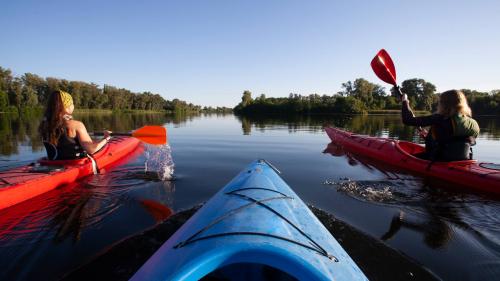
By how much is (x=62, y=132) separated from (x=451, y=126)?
24.7 feet

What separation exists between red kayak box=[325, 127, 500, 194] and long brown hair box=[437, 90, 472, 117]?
1.08 m

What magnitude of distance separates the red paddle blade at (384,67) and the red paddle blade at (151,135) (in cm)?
574

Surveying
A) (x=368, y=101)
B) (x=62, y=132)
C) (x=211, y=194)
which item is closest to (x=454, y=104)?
(x=211, y=194)

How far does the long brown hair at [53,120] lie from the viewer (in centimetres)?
524

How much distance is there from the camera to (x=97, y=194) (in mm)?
5027

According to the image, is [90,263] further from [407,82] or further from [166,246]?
[407,82]

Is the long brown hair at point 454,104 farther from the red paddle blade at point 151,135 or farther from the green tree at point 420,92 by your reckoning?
the green tree at point 420,92

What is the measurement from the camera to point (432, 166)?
21.0 ft

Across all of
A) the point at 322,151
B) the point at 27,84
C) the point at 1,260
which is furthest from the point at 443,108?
the point at 27,84

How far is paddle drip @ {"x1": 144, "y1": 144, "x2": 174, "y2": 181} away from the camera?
6.52 m

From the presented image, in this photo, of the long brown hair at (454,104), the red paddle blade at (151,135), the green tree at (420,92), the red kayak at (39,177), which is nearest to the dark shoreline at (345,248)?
the red kayak at (39,177)

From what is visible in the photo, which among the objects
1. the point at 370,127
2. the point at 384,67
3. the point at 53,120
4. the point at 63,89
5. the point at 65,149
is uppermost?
the point at 63,89

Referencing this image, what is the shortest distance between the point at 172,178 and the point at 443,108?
5.84 meters

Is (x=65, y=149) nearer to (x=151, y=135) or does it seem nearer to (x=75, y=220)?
(x=151, y=135)
